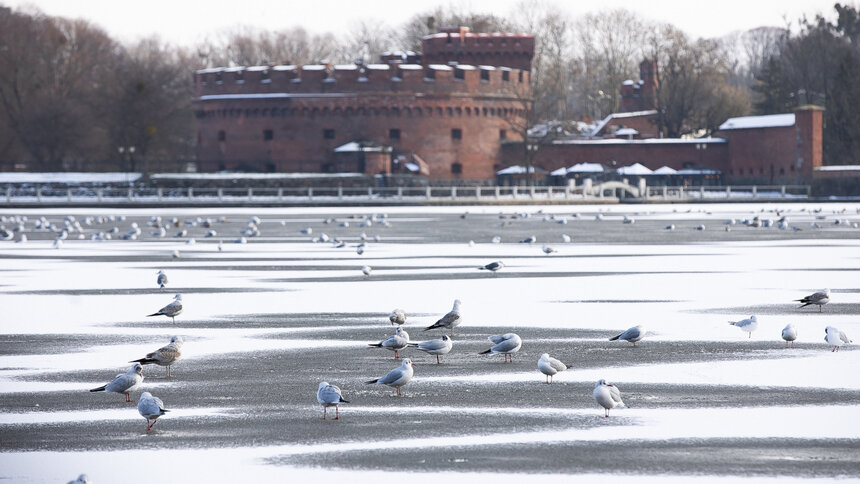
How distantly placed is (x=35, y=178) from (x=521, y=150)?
2952cm

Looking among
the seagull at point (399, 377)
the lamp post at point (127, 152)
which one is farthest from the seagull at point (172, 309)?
the lamp post at point (127, 152)

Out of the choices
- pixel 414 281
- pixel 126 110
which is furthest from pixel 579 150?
pixel 414 281

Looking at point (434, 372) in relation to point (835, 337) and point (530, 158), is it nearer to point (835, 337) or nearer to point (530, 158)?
point (835, 337)

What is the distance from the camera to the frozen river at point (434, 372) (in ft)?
26.8

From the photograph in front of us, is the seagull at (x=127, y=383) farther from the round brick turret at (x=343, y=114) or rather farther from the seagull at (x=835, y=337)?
the round brick turret at (x=343, y=114)

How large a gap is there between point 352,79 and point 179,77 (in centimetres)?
2968

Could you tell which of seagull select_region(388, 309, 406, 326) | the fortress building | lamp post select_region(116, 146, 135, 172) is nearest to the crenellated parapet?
the fortress building

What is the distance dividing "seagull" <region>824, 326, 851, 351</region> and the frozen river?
0.18 meters

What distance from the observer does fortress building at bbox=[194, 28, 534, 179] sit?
75625 mm

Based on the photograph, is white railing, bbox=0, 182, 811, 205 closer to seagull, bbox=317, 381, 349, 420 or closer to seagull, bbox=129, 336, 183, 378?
seagull, bbox=129, 336, 183, 378

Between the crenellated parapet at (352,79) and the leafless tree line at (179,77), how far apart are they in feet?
18.8

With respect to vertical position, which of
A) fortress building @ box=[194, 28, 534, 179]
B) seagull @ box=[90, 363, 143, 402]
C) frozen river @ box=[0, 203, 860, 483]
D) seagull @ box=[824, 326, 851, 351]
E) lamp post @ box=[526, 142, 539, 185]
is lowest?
frozen river @ box=[0, 203, 860, 483]

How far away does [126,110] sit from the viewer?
7894 centimetres

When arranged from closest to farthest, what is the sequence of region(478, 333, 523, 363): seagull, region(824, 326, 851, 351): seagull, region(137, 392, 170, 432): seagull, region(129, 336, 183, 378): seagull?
region(137, 392, 170, 432): seagull < region(129, 336, 183, 378): seagull < region(478, 333, 523, 363): seagull < region(824, 326, 851, 351): seagull
